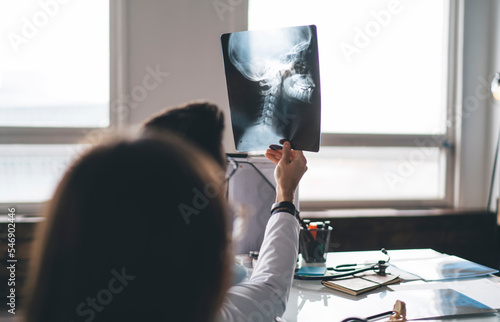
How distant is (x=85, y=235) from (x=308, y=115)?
78 centimetres

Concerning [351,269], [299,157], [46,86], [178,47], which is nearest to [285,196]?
[299,157]

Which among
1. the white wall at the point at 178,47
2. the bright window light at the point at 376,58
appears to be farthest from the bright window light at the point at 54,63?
the bright window light at the point at 376,58

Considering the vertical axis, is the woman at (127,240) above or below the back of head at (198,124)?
below

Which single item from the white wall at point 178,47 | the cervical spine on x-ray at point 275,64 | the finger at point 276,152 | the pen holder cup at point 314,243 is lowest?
the pen holder cup at point 314,243

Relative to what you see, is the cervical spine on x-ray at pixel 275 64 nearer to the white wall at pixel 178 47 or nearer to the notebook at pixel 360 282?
the notebook at pixel 360 282

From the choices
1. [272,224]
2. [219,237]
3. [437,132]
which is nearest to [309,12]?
[437,132]

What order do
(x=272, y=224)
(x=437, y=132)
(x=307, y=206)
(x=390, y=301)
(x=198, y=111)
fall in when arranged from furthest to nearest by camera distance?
(x=437, y=132) → (x=307, y=206) → (x=390, y=301) → (x=272, y=224) → (x=198, y=111)

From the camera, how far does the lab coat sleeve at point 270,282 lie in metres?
0.74

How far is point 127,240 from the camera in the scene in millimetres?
504

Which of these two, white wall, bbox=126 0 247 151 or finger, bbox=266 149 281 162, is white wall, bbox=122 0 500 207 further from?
finger, bbox=266 149 281 162

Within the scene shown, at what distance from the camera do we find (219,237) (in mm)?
549

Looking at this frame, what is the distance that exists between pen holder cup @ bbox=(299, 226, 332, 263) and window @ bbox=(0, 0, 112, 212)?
1.58m

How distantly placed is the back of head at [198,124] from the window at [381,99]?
1.96m

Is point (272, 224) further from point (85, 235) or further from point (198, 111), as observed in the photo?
point (85, 235)
